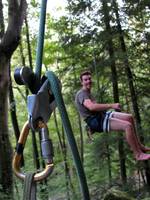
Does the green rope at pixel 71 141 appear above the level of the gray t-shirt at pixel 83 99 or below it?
below

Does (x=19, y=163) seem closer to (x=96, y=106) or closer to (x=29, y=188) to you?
(x=29, y=188)

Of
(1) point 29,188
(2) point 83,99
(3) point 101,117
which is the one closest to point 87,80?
(2) point 83,99

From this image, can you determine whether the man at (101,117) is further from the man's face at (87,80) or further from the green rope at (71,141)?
the green rope at (71,141)

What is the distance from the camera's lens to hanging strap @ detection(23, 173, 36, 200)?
1.03m

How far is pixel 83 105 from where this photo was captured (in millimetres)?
5305

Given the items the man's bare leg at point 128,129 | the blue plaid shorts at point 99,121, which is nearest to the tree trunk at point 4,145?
the blue plaid shorts at point 99,121

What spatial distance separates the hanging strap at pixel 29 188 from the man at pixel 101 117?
13.0ft

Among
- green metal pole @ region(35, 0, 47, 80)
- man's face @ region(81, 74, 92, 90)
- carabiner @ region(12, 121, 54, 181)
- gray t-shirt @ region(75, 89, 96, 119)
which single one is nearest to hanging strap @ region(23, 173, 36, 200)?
carabiner @ region(12, 121, 54, 181)

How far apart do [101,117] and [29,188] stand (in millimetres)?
4389

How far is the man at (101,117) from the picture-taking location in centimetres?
511

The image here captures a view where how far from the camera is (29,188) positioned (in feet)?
3.43

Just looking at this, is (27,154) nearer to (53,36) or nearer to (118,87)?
(53,36)

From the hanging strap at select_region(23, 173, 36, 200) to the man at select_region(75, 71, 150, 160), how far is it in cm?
395

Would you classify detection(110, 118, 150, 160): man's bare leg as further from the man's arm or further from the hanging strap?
the hanging strap
